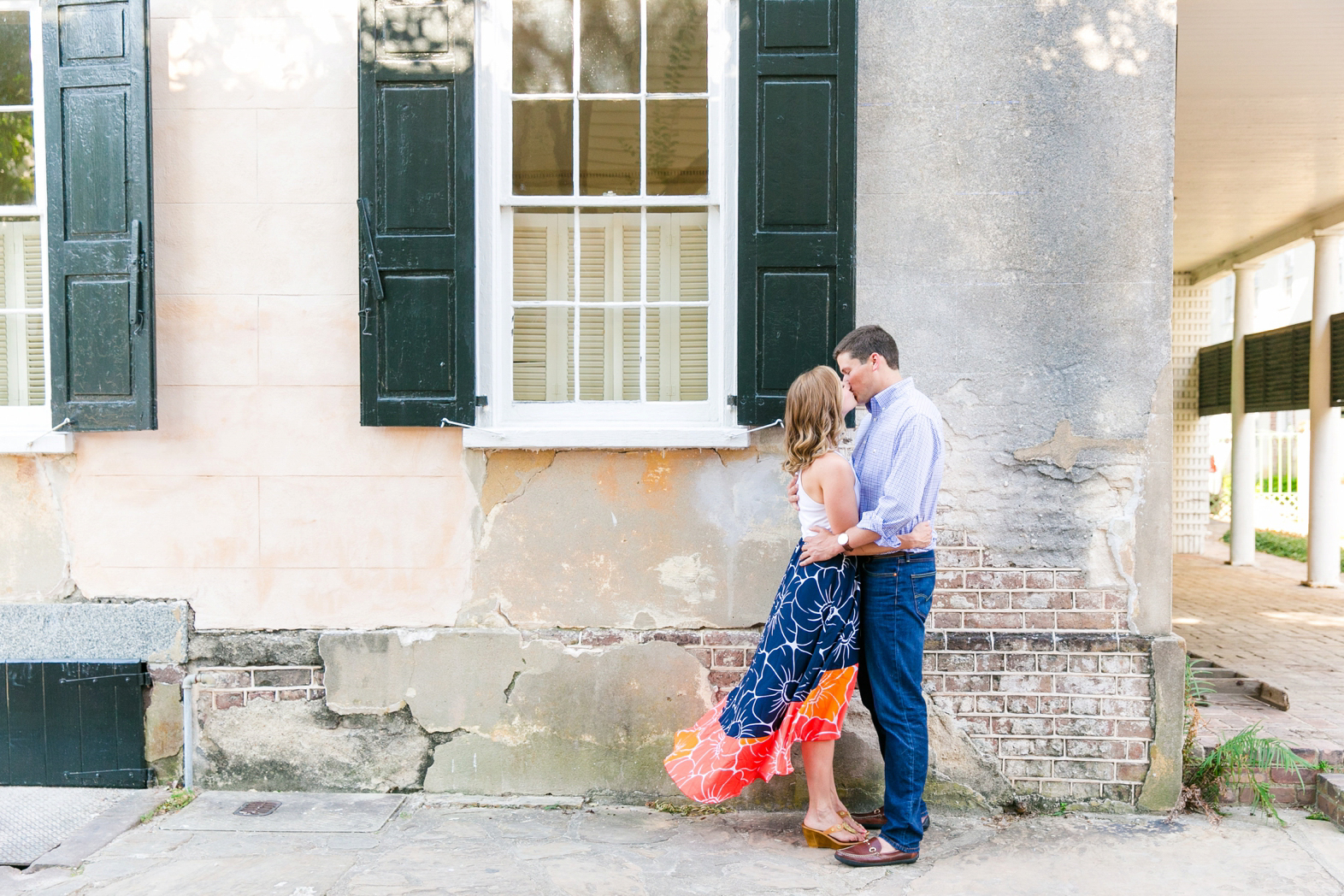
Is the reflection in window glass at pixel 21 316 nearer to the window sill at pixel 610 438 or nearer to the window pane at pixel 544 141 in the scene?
the window sill at pixel 610 438

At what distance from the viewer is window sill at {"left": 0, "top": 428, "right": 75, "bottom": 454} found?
380 cm

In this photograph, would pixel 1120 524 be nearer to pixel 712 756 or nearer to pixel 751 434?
pixel 751 434

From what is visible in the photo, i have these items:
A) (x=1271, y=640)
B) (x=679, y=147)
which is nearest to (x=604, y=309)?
(x=679, y=147)

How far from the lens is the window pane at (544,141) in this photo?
395 centimetres

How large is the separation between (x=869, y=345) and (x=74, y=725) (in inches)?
141

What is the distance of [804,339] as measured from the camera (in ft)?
12.1

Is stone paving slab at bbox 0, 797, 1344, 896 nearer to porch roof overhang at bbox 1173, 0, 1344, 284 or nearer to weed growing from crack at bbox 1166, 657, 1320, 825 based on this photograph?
weed growing from crack at bbox 1166, 657, 1320, 825

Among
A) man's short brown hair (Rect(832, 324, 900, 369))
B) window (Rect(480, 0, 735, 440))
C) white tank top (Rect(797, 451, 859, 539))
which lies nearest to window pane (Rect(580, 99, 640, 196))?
window (Rect(480, 0, 735, 440))

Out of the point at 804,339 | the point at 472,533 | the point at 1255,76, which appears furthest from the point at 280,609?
the point at 1255,76

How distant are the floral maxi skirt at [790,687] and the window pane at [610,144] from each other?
70.4 inches

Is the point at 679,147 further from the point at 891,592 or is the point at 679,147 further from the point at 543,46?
the point at 891,592

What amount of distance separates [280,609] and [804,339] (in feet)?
8.02

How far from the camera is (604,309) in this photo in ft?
13.2

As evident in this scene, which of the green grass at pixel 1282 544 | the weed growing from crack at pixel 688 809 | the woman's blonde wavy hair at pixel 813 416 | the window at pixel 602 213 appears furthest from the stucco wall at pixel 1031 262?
the green grass at pixel 1282 544
